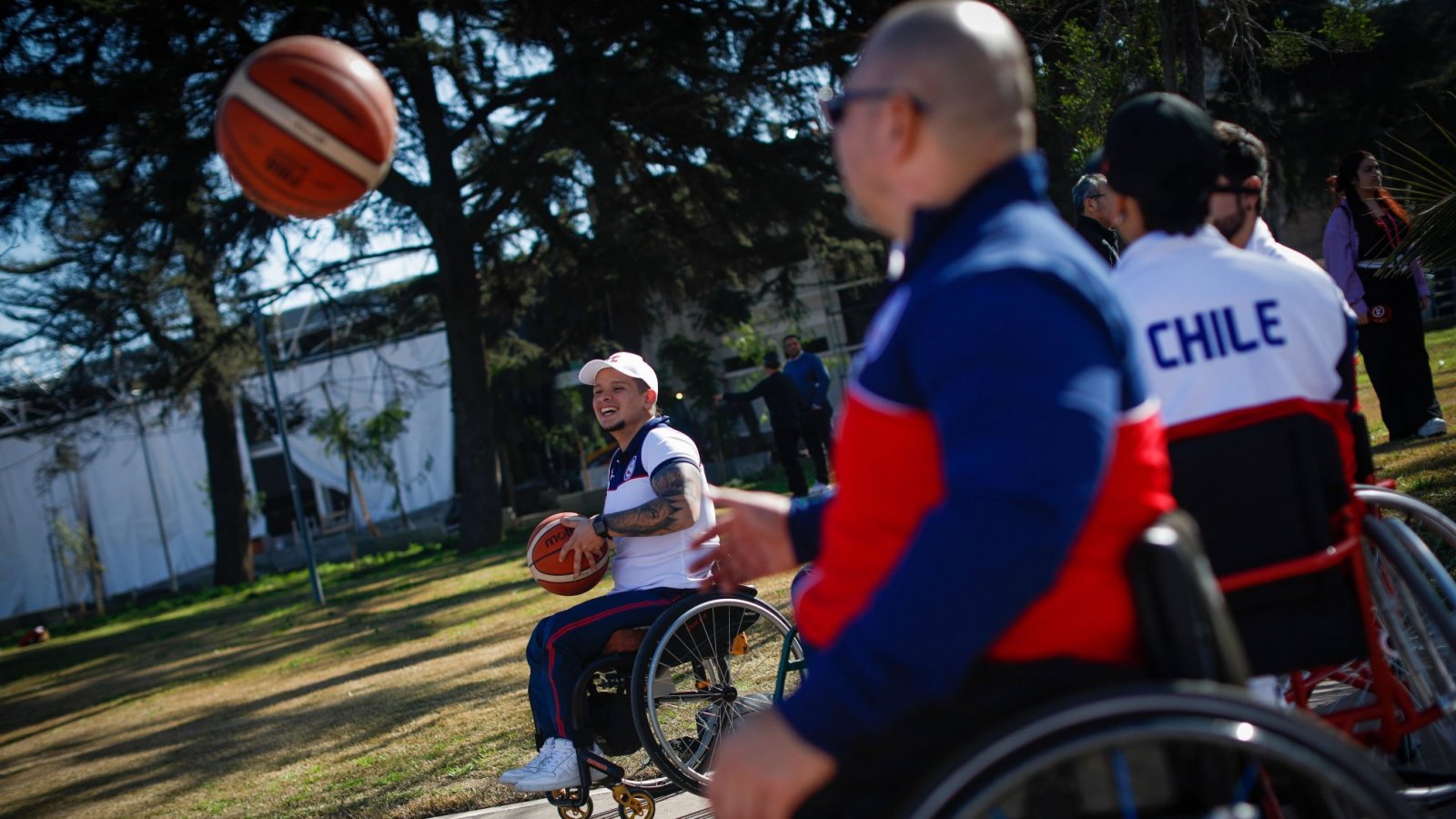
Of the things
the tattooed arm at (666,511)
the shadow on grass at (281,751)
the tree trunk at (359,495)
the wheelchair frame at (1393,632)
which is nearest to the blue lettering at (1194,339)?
the wheelchair frame at (1393,632)

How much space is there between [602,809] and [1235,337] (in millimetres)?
3309

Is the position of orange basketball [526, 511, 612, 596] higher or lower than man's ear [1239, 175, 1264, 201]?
lower

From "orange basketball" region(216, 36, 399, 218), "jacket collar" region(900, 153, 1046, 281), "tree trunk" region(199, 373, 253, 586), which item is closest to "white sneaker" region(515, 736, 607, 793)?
"orange basketball" region(216, 36, 399, 218)

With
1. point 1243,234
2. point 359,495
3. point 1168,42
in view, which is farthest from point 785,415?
point 359,495

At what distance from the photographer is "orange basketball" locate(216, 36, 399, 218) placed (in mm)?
4488

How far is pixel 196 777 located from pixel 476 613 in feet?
15.8

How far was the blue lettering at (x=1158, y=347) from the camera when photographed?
2.53m

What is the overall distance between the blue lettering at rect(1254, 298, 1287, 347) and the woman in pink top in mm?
5773

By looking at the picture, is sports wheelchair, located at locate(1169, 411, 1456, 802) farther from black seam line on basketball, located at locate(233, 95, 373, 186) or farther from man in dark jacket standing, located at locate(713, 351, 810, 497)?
man in dark jacket standing, located at locate(713, 351, 810, 497)

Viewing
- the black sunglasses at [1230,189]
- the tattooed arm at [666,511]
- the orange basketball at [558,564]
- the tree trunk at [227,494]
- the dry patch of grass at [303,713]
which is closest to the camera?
the black sunglasses at [1230,189]

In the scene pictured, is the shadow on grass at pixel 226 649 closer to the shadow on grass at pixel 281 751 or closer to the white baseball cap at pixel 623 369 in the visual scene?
the shadow on grass at pixel 281 751

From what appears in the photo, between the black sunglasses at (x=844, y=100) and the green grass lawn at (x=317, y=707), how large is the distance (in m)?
4.04

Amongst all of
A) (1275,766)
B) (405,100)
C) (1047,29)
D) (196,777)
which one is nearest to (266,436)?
(405,100)

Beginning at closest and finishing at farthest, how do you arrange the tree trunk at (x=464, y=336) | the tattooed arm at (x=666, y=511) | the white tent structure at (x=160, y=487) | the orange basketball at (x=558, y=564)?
the tattooed arm at (x=666, y=511) → the orange basketball at (x=558, y=564) → the tree trunk at (x=464, y=336) → the white tent structure at (x=160, y=487)
